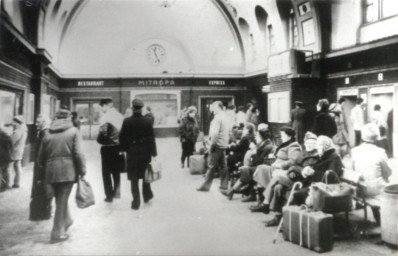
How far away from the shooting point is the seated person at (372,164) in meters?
3.62

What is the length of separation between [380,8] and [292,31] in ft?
15.3

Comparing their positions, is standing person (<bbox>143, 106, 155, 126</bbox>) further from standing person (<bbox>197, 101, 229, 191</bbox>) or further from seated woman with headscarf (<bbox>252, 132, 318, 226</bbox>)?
seated woman with headscarf (<bbox>252, 132, 318, 226</bbox>)

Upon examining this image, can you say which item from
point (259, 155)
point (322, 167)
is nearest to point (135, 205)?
point (259, 155)

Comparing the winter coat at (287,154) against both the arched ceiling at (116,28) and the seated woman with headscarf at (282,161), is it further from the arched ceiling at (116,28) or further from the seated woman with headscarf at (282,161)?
the arched ceiling at (116,28)

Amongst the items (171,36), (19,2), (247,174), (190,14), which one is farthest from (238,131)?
(19,2)

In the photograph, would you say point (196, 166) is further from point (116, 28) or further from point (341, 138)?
point (116, 28)

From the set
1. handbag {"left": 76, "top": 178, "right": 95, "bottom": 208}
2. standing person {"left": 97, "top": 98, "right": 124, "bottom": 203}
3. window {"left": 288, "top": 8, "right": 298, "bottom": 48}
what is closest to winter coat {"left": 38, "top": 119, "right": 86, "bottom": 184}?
handbag {"left": 76, "top": 178, "right": 95, "bottom": 208}

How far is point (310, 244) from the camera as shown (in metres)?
3.15

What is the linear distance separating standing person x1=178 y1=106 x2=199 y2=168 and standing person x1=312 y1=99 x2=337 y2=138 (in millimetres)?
2461

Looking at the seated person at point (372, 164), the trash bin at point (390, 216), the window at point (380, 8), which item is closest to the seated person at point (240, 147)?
the seated person at point (372, 164)

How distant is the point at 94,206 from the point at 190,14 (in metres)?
A: 2.37

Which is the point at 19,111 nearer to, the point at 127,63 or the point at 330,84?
the point at 127,63

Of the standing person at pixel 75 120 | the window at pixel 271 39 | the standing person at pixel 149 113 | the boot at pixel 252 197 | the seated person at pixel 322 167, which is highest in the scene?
the window at pixel 271 39

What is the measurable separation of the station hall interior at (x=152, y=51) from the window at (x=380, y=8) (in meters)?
0.02
